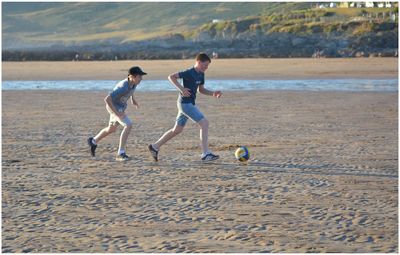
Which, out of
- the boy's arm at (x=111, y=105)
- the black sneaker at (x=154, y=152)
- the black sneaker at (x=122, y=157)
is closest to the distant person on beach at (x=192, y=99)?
the black sneaker at (x=154, y=152)

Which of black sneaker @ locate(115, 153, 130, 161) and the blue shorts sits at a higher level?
the blue shorts

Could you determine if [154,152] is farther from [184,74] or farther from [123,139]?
[184,74]

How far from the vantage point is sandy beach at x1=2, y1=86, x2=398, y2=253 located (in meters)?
8.00

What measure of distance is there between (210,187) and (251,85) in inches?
842

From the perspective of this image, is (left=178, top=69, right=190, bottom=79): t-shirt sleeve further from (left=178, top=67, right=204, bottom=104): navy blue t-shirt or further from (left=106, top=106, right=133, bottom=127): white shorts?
(left=106, top=106, right=133, bottom=127): white shorts

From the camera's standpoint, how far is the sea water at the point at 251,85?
2919 centimetres

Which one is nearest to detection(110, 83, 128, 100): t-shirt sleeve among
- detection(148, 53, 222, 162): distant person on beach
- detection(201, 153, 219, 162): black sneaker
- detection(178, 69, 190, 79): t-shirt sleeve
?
detection(148, 53, 222, 162): distant person on beach

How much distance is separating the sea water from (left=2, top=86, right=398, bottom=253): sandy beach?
9972 millimetres

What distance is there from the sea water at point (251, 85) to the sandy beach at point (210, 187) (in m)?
9.97

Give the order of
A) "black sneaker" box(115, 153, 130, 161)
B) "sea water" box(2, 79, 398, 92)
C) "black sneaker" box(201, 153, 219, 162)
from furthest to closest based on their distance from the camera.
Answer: "sea water" box(2, 79, 398, 92), "black sneaker" box(115, 153, 130, 161), "black sneaker" box(201, 153, 219, 162)

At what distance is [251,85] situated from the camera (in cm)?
3170

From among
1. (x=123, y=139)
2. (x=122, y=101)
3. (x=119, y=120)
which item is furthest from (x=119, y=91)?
(x=123, y=139)

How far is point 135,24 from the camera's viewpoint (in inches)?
7820

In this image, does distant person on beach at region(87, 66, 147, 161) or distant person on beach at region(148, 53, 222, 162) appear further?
distant person on beach at region(87, 66, 147, 161)
